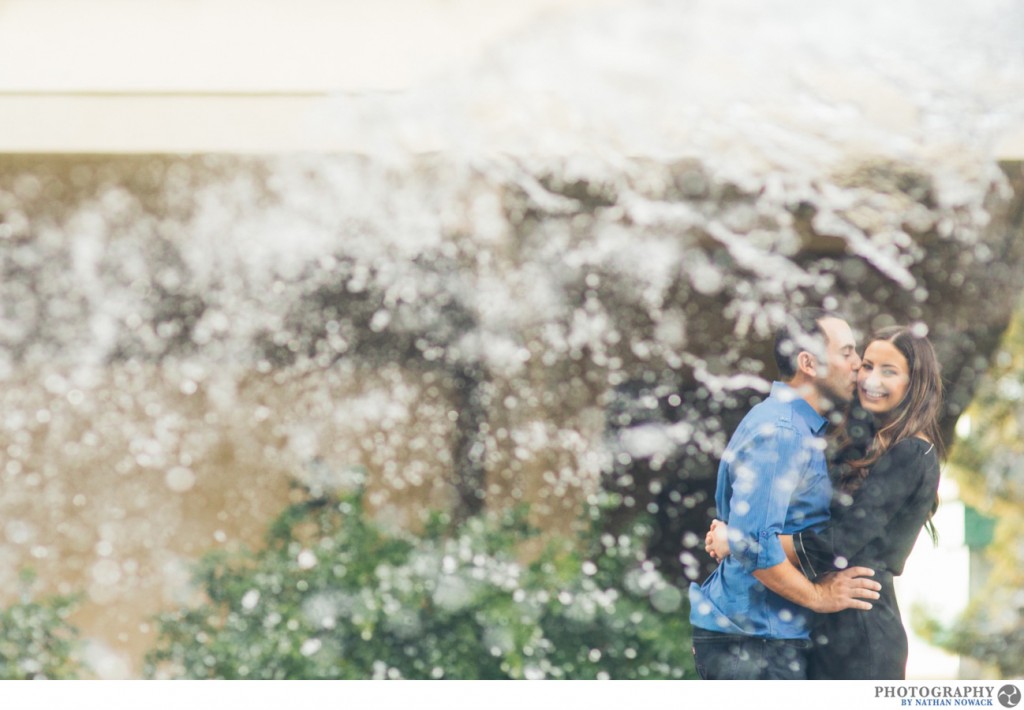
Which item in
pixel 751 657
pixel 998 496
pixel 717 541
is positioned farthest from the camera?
pixel 998 496

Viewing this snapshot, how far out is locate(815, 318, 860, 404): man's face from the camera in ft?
7.13

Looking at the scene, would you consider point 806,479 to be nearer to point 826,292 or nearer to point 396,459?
point 826,292

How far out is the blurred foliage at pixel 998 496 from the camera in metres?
2.65

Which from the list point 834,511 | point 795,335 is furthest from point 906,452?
point 795,335

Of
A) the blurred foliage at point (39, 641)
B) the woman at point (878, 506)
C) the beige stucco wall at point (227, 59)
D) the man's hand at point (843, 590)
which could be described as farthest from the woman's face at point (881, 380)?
the blurred foliage at point (39, 641)

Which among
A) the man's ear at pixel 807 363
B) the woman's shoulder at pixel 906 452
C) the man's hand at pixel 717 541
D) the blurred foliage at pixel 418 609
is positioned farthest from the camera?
the blurred foliage at pixel 418 609

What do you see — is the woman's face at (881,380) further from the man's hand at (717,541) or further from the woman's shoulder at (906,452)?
the man's hand at (717,541)

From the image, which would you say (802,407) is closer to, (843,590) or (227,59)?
(843,590)

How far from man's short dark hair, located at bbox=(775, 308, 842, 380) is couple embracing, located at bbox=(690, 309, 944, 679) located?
0.22 feet

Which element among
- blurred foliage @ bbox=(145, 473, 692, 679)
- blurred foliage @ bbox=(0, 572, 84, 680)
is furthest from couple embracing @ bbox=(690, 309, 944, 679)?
blurred foliage @ bbox=(0, 572, 84, 680)

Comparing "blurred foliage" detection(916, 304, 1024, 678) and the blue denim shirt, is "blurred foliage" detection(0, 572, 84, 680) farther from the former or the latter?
"blurred foliage" detection(916, 304, 1024, 678)

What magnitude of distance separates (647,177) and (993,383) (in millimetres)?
1230

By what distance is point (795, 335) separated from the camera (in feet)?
8.32

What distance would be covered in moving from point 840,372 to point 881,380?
0.34ft
